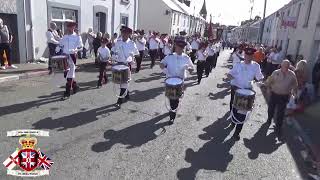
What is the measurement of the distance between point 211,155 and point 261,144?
4.92 feet

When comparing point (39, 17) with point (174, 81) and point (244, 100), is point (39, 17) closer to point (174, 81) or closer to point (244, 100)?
point (174, 81)

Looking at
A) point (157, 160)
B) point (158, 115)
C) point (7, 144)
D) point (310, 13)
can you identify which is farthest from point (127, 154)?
point (310, 13)

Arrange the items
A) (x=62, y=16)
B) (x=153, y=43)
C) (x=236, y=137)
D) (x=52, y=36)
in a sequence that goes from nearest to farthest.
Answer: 1. (x=236, y=137)
2. (x=52, y=36)
3. (x=62, y=16)
4. (x=153, y=43)

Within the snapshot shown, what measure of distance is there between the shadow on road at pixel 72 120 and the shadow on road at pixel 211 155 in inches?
96.0

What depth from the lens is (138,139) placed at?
256 inches

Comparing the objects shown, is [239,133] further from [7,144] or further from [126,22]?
[126,22]

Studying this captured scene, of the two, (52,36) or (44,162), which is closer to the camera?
(44,162)

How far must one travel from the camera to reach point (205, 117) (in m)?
8.64

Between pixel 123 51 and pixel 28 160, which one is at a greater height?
pixel 123 51

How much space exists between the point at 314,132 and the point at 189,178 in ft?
15.0

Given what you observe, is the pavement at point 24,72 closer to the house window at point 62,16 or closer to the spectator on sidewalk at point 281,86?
the house window at point 62,16

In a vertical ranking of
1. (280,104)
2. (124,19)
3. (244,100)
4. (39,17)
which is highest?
(124,19)

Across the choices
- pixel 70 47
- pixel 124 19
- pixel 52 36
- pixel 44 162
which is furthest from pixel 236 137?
pixel 124 19

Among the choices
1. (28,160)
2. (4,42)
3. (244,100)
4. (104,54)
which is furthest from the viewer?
(4,42)
